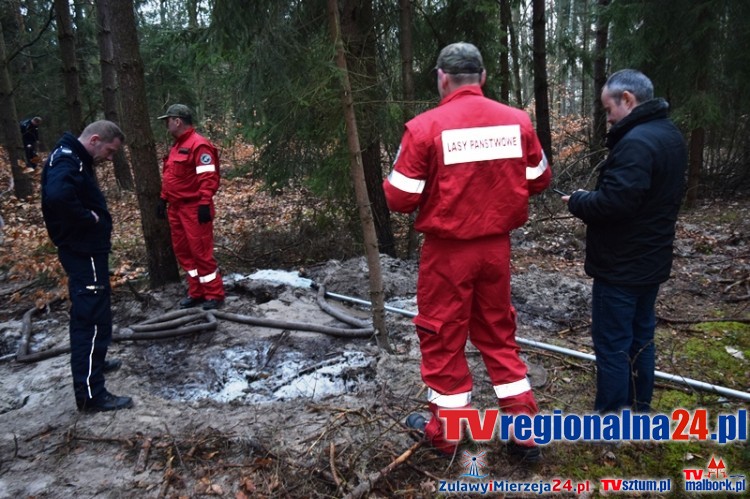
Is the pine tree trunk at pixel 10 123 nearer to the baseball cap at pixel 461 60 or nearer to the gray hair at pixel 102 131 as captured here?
the gray hair at pixel 102 131

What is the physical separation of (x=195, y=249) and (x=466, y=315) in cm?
403

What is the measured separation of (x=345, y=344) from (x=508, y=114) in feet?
9.72

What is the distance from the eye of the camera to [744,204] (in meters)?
10.5

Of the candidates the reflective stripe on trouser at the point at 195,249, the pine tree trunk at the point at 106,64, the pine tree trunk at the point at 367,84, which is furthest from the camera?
the pine tree trunk at the point at 106,64

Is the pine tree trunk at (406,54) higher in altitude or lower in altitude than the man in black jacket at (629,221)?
higher

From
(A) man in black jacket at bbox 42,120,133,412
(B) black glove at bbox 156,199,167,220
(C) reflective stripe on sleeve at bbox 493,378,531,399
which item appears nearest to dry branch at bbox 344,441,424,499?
(C) reflective stripe on sleeve at bbox 493,378,531,399

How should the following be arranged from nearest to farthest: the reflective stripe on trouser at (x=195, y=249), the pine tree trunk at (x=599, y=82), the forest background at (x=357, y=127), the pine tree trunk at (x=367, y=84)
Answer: the forest background at (x=357, y=127) → the reflective stripe on trouser at (x=195, y=249) → the pine tree trunk at (x=367, y=84) → the pine tree trunk at (x=599, y=82)

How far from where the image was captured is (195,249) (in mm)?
6070

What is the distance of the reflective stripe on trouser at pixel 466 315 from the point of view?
3.09 meters

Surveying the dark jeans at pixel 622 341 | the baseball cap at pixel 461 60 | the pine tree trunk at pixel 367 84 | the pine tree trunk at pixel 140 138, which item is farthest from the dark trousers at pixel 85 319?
the dark jeans at pixel 622 341

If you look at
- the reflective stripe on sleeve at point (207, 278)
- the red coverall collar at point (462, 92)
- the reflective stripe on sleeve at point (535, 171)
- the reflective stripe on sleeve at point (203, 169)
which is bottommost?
the reflective stripe on sleeve at point (207, 278)

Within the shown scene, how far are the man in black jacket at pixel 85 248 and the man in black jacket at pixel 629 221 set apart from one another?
366 cm

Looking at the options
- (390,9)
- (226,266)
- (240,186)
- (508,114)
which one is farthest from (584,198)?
(240,186)

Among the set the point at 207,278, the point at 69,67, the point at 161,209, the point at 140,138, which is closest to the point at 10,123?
the point at 69,67
